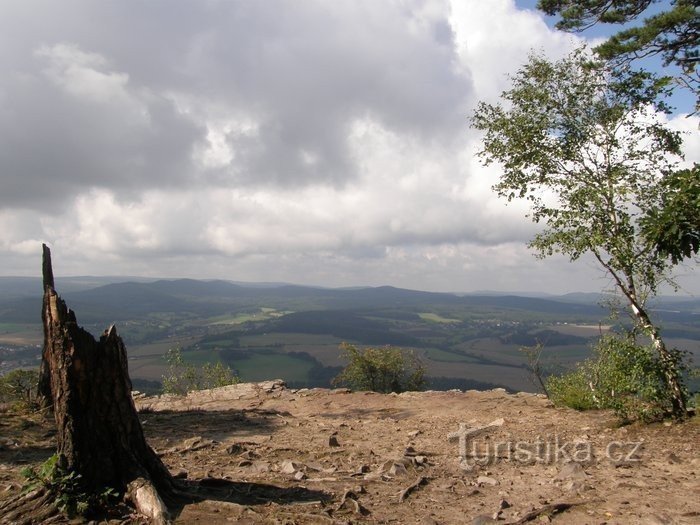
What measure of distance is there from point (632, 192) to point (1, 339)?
718 ft

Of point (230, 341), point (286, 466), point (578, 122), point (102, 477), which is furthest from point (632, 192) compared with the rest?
point (230, 341)

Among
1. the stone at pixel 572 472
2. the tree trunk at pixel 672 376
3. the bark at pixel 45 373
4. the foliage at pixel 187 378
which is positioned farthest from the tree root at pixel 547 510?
the foliage at pixel 187 378

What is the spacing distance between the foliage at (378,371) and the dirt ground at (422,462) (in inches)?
909

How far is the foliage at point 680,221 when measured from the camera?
998 cm

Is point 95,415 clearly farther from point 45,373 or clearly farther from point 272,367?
point 272,367

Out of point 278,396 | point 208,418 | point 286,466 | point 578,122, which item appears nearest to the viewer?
point 286,466

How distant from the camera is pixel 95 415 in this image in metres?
7.33

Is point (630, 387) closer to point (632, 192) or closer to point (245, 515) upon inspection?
point (632, 192)

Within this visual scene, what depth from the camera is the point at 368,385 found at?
43.1 m

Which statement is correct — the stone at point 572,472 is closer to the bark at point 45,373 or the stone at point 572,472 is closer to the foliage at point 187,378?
the bark at point 45,373

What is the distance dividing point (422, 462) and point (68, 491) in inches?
292

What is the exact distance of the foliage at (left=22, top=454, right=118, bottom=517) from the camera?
666 cm

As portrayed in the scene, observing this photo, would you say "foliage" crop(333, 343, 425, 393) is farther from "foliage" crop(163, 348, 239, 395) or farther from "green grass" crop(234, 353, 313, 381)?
"green grass" crop(234, 353, 313, 381)

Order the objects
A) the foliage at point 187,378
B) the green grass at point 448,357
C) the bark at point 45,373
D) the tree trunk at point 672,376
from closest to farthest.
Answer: the tree trunk at point 672,376 → the bark at point 45,373 → the foliage at point 187,378 → the green grass at point 448,357
